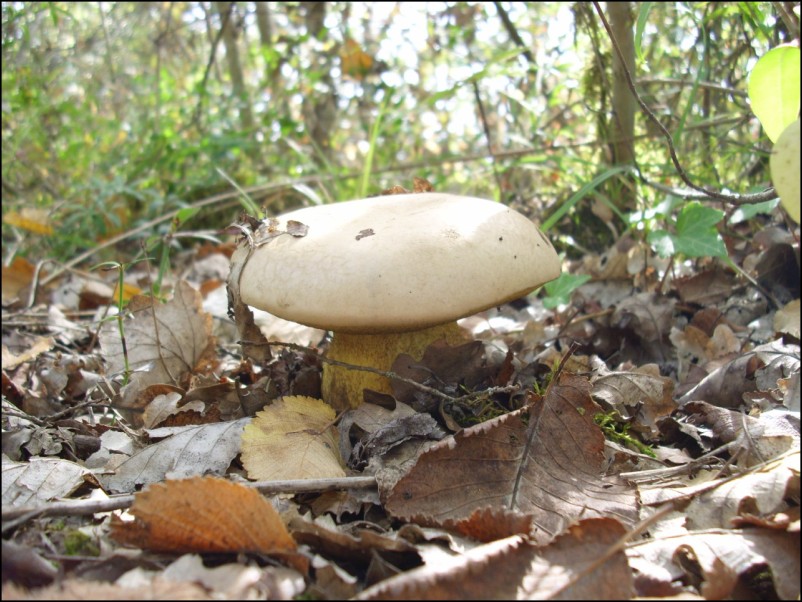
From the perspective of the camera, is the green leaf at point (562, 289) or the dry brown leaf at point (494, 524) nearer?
the dry brown leaf at point (494, 524)

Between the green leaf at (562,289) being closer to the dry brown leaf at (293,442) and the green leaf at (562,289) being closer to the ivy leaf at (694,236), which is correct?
the ivy leaf at (694,236)

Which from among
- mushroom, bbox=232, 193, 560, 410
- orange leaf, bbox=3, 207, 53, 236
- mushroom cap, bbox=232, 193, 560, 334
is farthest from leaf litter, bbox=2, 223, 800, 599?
orange leaf, bbox=3, 207, 53, 236

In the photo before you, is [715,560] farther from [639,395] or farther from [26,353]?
[26,353]

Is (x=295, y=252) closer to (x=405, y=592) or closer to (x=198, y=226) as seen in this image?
(x=405, y=592)

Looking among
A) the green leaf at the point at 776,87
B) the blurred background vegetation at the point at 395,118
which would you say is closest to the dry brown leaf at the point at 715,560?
the green leaf at the point at 776,87

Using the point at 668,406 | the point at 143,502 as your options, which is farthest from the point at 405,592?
the point at 668,406

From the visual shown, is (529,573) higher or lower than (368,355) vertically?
lower

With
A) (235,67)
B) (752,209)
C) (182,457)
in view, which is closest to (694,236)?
(752,209)
